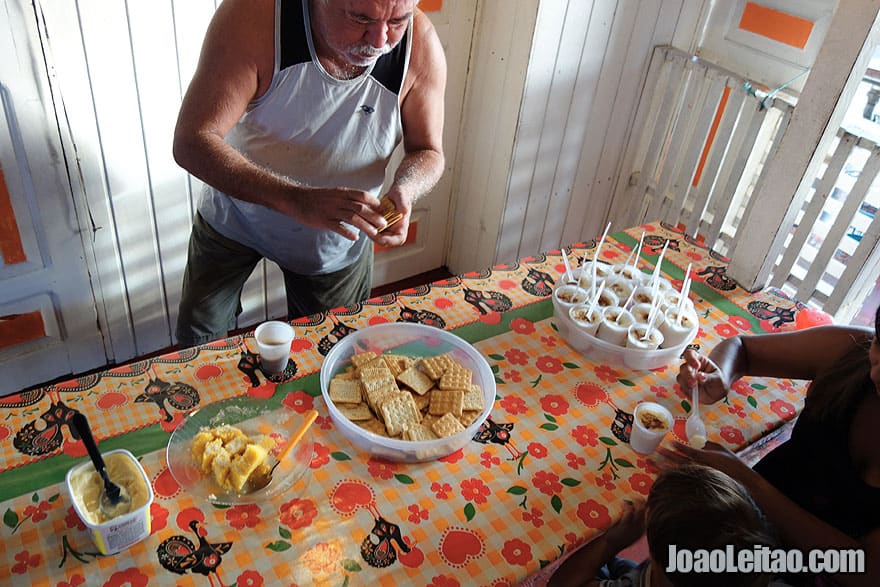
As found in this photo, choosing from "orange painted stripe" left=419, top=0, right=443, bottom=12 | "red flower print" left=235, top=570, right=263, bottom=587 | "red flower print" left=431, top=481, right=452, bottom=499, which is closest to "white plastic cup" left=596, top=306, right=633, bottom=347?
"red flower print" left=431, top=481, right=452, bottom=499

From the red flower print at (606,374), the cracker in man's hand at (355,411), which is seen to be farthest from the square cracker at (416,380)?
the red flower print at (606,374)

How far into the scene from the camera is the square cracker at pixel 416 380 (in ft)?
4.71

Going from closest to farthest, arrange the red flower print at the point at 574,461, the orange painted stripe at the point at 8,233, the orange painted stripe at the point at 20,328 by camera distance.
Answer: the red flower print at the point at 574,461 → the orange painted stripe at the point at 8,233 → the orange painted stripe at the point at 20,328

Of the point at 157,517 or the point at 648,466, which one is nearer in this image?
the point at 157,517

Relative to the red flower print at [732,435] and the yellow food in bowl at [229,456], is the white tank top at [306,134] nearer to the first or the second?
the yellow food in bowl at [229,456]

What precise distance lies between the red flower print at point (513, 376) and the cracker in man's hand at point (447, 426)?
Result: 0.24 metres

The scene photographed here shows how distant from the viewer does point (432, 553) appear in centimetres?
116

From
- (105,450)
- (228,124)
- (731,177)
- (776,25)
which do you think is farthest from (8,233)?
(776,25)

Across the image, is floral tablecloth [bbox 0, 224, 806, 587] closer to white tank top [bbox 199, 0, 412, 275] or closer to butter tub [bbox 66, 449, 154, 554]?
butter tub [bbox 66, 449, 154, 554]

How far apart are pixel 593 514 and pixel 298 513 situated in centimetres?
56

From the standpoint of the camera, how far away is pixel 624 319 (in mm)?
1661

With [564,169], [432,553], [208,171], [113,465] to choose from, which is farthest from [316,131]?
[564,169]

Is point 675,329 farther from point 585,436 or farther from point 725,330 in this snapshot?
point 585,436

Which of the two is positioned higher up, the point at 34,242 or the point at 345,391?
the point at 345,391
